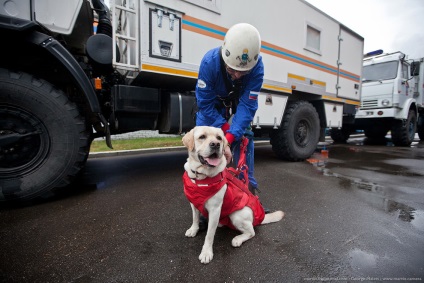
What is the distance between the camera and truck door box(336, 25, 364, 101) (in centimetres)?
537

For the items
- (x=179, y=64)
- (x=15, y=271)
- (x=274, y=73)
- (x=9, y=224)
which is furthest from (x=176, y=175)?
(x=274, y=73)

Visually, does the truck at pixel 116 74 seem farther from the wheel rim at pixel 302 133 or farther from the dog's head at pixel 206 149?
the dog's head at pixel 206 149

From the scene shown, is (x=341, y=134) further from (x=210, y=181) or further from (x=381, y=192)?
(x=210, y=181)

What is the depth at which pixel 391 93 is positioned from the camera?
293 inches

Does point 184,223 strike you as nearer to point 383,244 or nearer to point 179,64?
point 383,244

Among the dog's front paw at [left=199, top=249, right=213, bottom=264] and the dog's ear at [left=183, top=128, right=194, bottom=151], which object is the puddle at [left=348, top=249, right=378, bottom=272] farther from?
the dog's ear at [left=183, top=128, right=194, bottom=151]

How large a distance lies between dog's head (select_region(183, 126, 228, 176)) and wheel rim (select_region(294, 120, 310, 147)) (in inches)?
135

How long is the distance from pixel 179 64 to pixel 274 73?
202 cm

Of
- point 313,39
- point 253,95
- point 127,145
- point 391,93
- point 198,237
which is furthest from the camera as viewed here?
point 391,93

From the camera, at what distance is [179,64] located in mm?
2986

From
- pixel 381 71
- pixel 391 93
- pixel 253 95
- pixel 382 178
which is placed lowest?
pixel 382 178

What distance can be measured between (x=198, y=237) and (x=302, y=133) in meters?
3.74

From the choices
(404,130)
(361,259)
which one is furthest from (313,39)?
(404,130)

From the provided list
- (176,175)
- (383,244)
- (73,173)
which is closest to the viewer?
(383,244)
